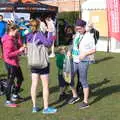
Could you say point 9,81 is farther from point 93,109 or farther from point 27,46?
point 93,109

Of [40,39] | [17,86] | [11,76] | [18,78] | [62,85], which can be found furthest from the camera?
[62,85]

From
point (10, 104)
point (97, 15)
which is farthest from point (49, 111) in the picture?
point (97, 15)

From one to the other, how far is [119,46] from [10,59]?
1245 cm

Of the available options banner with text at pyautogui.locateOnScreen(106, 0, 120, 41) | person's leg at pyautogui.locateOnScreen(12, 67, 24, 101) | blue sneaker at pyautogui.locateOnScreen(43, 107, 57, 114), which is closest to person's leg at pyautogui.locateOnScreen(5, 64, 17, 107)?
person's leg at pyautogui.locateOnScreen(12, 67, 24, 101)

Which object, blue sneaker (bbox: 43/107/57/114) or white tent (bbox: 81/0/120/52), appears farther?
white tent (bbox: 81/0/120/52)

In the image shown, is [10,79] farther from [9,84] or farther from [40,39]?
[40,39]

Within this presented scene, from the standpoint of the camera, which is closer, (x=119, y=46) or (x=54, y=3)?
(x=119, y=46)

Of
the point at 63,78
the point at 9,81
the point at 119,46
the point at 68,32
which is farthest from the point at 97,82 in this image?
the point at 68,32

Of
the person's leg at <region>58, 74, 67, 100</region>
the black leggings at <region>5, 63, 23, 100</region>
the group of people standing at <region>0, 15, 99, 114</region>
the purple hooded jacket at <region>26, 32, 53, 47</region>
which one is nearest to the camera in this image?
the purple hooded jacket at <region>26, 32, 53, 47</region>

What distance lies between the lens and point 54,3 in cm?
4619

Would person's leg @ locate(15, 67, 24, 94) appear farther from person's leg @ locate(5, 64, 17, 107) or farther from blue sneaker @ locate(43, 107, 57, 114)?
blue sneaker @ locate(43, 107, 57, 114)

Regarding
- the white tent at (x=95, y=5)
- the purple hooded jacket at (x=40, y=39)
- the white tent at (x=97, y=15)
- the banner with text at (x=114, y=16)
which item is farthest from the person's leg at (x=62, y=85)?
the white tent at (x=95, y=5)

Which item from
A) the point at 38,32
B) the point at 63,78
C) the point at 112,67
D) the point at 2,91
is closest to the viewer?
the point at 38,32

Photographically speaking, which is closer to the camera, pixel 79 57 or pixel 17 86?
pixel 79 57
